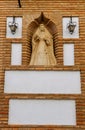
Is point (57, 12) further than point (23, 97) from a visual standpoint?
Yes

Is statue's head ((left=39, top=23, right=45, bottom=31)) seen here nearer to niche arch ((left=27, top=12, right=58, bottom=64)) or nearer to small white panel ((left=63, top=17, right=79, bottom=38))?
niche arch ((left=27, top=12, right=58, bottom=64))

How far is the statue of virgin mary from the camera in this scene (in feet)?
31.7

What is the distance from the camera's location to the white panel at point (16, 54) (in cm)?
955

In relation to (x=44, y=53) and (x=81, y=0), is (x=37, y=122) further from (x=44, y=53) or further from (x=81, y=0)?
(x=81, y=0)

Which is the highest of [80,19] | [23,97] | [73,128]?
[80,19]

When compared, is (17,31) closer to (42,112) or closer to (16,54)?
(16,54)

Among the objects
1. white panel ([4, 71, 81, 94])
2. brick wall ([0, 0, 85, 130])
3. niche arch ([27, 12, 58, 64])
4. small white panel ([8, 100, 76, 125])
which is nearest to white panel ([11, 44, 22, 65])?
brick wall ([0, 0, 85, 130])

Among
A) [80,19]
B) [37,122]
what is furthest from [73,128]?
[80,19]

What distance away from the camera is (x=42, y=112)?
9039 millimetres

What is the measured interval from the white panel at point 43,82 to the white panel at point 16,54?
339 millimetres

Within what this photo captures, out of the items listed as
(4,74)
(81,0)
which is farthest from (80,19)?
(4,74)

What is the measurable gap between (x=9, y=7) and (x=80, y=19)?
60.4 inches

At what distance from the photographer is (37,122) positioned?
9000 millimetres

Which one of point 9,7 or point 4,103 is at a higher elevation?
point 9,7
